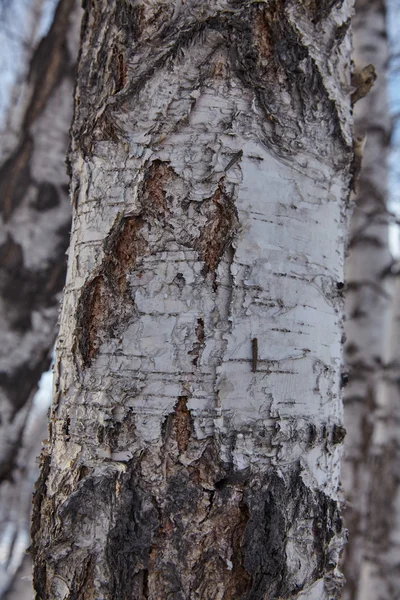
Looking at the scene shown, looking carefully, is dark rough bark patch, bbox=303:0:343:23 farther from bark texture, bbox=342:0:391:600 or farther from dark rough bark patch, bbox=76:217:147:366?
bark texture, bbox=342:0:391:600

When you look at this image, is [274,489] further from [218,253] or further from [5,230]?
[5,230]

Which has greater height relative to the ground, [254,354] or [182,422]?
[254,354]

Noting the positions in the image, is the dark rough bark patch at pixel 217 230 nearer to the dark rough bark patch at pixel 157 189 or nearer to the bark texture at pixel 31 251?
the dark rough bark patch at pixel 157 189

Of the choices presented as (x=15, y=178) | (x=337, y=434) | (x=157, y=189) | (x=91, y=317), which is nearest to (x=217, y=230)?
(x=157, y=189)

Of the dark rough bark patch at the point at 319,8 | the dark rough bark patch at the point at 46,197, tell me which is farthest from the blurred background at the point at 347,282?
the dark rough bark patch at the point at 319,8

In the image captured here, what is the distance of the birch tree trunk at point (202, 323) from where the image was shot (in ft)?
2.57

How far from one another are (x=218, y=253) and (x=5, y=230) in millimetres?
1971

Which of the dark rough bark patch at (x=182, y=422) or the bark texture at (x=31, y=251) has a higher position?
the bark texture at (x=31, y=251)

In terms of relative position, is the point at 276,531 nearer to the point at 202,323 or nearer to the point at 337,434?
the point at 337,434

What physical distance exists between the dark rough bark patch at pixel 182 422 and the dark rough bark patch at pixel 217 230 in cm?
20

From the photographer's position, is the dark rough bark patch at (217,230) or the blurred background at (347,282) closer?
the dark rough bark patch at (217,230)

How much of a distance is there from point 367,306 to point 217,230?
10.2 ft

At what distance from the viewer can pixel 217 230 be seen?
831 millimetres

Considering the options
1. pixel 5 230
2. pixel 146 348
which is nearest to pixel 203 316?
pixel 146 348
